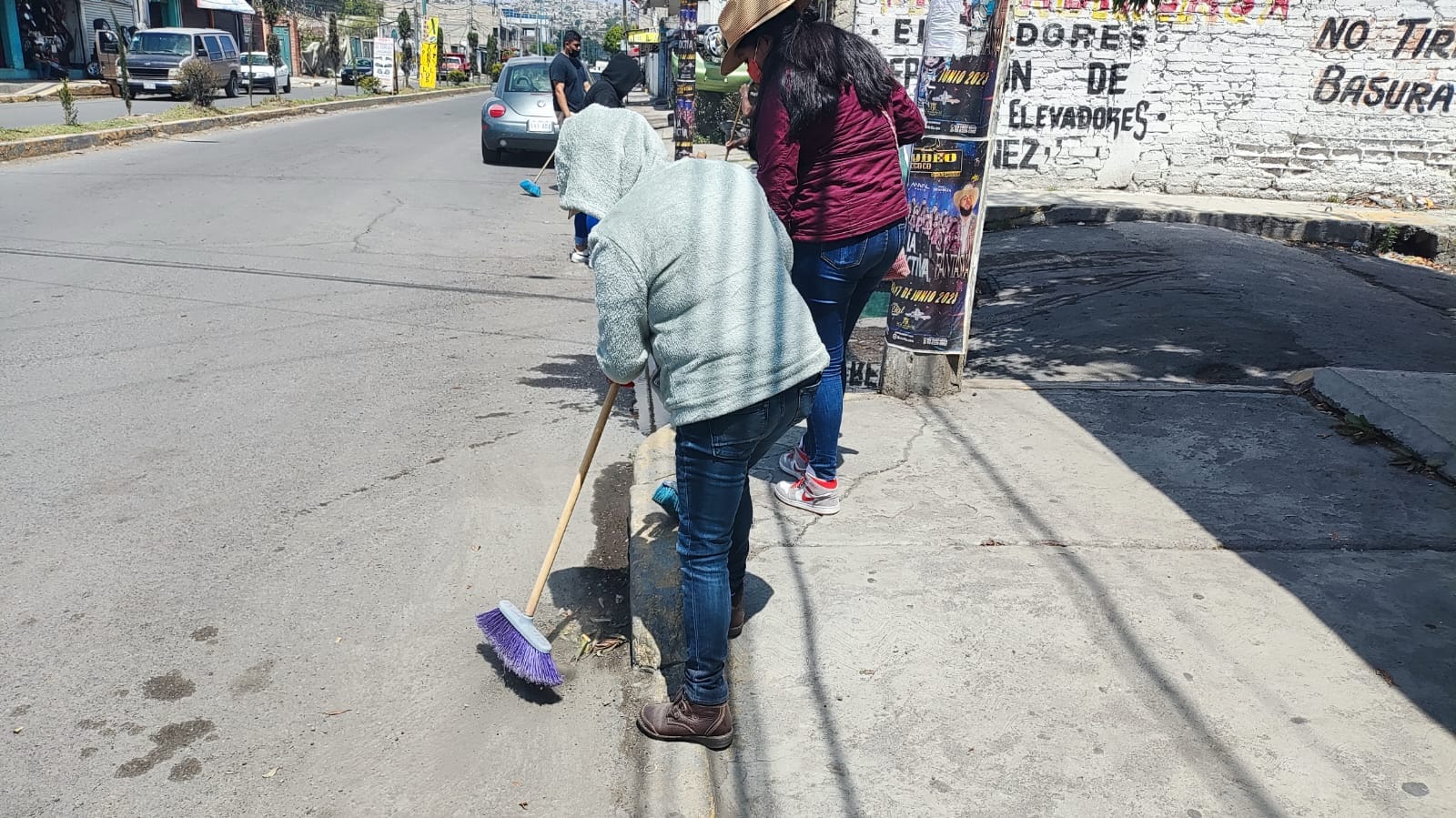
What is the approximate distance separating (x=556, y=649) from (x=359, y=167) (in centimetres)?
1343

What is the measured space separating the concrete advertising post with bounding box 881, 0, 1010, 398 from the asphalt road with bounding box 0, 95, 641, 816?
1543 millimetres

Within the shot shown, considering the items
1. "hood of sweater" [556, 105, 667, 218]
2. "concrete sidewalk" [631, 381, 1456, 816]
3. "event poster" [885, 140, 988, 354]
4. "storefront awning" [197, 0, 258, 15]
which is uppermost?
"storefront awning" [197, 0, 258, 15]

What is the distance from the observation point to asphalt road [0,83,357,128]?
19750 millimetres

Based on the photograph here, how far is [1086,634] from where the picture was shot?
3.38 meters

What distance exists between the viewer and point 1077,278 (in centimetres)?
886

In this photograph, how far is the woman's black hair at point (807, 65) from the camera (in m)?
3.61

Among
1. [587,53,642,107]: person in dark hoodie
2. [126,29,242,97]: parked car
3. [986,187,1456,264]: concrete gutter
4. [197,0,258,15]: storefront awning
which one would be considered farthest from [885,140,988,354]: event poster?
[197,0,258,15]: storefront awning

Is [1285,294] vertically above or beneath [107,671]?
above

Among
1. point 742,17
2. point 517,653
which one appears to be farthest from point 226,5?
point 517,653

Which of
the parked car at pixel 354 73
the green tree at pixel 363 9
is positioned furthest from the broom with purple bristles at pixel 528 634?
the green tree at pixel 363 9

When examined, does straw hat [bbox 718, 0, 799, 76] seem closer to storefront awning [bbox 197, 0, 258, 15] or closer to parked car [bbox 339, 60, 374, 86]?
parked car [bbox 339, 60, 374, 86]

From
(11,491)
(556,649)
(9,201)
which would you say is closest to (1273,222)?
(556,649)

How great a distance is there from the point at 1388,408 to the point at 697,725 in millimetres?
3654

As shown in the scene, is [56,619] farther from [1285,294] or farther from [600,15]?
[600,15]
